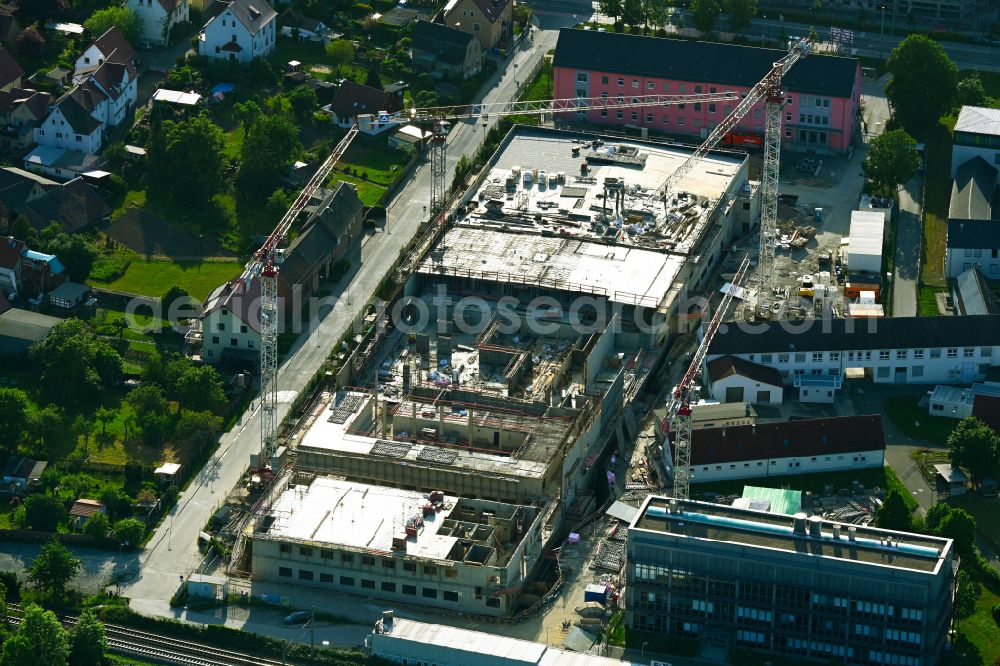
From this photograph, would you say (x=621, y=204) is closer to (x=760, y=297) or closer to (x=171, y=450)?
(x=760, y=297)

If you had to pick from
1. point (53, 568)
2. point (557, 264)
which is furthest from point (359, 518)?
point (557, 264)

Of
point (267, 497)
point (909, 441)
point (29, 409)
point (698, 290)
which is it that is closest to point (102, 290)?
point (29, 409)

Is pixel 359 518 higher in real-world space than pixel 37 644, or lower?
higher

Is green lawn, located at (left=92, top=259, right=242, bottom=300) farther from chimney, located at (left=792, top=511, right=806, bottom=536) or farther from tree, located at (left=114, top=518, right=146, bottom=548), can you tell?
chimney, located at (left=792, top=511, right=806, bottom=536)

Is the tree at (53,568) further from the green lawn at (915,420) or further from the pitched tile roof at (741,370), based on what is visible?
the green lawn at (915,420)

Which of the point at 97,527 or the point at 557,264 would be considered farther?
the point at 557,264

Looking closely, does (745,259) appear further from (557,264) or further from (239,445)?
(239,445)

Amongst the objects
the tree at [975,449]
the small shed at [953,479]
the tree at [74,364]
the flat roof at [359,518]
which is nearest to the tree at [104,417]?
the tree at [74,364]
